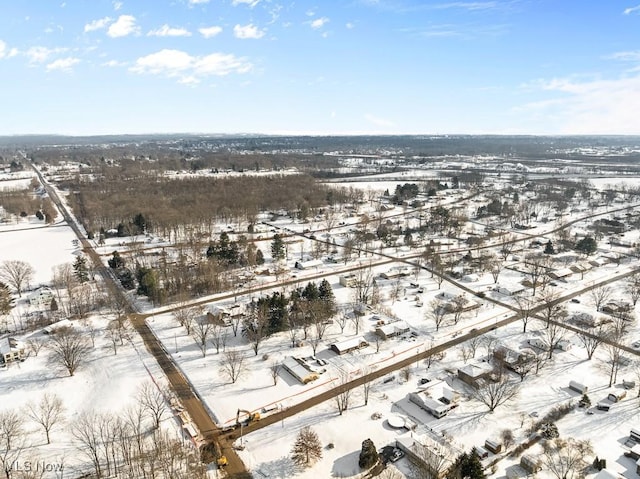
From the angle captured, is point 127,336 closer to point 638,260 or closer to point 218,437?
point 218,437

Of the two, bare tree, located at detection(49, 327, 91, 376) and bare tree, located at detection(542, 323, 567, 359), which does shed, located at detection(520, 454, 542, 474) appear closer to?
bare tree, located at detection(542, 323, 567, 359)

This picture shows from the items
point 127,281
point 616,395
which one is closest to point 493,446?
point 616,395

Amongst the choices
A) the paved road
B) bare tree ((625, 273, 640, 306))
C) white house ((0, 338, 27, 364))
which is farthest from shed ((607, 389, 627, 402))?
white house ((0, 338, 27, 364))

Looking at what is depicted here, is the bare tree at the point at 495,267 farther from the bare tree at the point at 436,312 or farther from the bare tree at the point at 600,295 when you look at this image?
the bare tree at the point at 436,312

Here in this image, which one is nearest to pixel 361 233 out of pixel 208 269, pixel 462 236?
pixel 462 236

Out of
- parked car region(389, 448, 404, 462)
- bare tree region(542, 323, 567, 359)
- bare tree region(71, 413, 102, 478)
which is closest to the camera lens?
bare tree region(71, 413, 102, 478)

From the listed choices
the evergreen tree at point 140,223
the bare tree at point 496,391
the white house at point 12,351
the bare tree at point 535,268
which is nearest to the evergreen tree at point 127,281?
the white house at point 12,351
